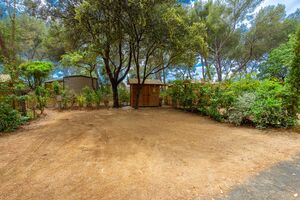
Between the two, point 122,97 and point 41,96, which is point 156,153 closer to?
point 41,96

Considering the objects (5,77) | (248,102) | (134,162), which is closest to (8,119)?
(5,77)

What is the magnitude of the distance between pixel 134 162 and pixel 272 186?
2.06 m

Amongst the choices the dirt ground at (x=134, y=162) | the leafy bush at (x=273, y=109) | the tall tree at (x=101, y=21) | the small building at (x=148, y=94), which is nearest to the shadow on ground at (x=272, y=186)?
the dirt ground at (x=134, y=162)

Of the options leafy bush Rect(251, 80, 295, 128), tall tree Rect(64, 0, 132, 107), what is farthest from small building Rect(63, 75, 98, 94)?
leafy bush Rect(251, 80, 295, 128)

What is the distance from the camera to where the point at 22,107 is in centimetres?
718

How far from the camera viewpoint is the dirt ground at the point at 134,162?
7.61 feet

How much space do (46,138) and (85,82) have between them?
1013 centimetres

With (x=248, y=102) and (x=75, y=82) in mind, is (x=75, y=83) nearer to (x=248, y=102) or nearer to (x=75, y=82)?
(x=75, y=82)

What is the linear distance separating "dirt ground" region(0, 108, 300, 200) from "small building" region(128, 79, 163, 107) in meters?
7.08

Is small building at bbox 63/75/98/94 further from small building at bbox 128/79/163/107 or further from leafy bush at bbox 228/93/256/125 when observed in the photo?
leafy bush at bbox 228/93/256/125

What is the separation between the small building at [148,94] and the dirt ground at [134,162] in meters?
7.08

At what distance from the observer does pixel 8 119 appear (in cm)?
566

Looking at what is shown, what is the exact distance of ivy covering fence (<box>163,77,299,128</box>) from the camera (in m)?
5.63

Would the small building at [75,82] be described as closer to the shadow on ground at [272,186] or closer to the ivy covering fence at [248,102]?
the ivy covering fence at [248,102]
